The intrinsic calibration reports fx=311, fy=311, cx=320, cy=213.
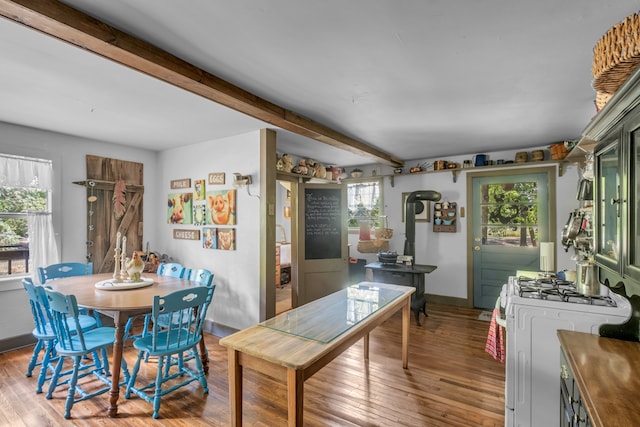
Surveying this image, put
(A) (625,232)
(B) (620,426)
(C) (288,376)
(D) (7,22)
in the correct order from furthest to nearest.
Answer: (D) (7,22) → (C) (288,376) → (A) (625,232) → (B) (620,426)

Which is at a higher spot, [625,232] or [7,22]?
[7,22]

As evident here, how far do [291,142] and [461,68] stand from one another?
7.61ft

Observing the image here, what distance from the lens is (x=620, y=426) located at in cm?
93

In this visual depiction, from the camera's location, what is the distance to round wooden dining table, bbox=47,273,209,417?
2246mm

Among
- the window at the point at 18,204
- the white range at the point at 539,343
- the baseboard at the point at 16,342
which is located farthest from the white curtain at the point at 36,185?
the white range at the point at 539,343

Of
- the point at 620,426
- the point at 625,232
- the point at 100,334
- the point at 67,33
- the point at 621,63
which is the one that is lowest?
the point at 100,334

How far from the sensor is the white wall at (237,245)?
361 cm

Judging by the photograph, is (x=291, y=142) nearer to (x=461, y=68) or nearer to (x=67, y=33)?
(x=461, y=68)

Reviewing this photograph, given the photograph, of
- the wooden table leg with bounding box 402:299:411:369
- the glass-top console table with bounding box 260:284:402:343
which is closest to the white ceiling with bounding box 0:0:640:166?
the glass-top console table with bounding box 260:284:402:343

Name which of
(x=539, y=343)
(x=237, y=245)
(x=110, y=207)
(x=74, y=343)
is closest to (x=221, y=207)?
(x=237, y=245)

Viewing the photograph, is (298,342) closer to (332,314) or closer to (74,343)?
(332,314)

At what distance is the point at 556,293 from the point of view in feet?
6.45

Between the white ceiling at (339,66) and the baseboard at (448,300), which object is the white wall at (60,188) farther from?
the baseboard at (448,300)

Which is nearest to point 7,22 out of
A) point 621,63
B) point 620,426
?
point 621,63
